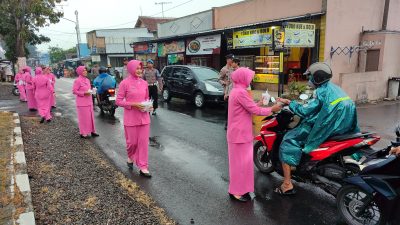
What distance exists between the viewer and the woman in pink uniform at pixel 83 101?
26.5ft

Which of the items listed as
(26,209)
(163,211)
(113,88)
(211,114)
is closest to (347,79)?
(211,114)

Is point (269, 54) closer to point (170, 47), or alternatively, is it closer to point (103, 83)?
point (170, 47)

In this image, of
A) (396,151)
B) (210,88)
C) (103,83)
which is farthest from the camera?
(210,88)

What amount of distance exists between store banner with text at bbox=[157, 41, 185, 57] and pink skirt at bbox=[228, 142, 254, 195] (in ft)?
58.1

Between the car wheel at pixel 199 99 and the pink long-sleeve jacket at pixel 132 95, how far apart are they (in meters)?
7.47

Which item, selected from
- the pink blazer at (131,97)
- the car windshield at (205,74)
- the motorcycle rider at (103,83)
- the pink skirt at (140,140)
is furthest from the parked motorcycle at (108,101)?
the pink blazer at (131,97)

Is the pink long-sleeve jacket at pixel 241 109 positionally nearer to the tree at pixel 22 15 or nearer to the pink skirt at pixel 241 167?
the pink skirt at pixel 241 167

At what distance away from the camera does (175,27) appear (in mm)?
26984

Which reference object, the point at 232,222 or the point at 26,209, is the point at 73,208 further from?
the point at 232,222

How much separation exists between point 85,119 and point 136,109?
335 cm

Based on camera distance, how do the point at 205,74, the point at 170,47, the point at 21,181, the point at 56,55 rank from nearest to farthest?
the point at 21,181 < the point at 205,74 < the point at 170,47 < the point at 56,55

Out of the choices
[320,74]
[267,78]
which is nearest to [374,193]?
[320,74]

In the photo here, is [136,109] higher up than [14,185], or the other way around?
[136,109]

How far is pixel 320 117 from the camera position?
4070 millimetres
